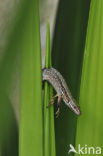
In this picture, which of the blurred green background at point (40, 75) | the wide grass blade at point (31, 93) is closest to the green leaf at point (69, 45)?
the blurred green background at point (40, 75)

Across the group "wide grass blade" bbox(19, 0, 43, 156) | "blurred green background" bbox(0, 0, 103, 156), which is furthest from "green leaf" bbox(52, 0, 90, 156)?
"wide grass blade" bbox(19, 0, 43, 156)

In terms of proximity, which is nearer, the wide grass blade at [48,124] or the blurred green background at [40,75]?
the blurred green background at [40,75]

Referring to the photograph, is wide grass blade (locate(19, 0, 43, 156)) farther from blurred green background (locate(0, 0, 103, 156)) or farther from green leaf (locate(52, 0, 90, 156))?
green leaf (locate(52, 0, 90, 156))

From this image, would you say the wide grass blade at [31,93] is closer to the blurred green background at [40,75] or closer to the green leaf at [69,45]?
the blurred green background at [40,75]

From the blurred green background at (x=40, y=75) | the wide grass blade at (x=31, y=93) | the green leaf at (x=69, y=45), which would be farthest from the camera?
the green leaf at (x=69, y=45)

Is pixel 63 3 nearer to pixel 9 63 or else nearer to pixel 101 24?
pixel 101 24

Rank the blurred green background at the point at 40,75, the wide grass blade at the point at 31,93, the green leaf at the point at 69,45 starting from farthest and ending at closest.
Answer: the green leaf at the point at 69,45, the wide grass blade at the point at 31,93, the blurred green background at the point at 40,75
